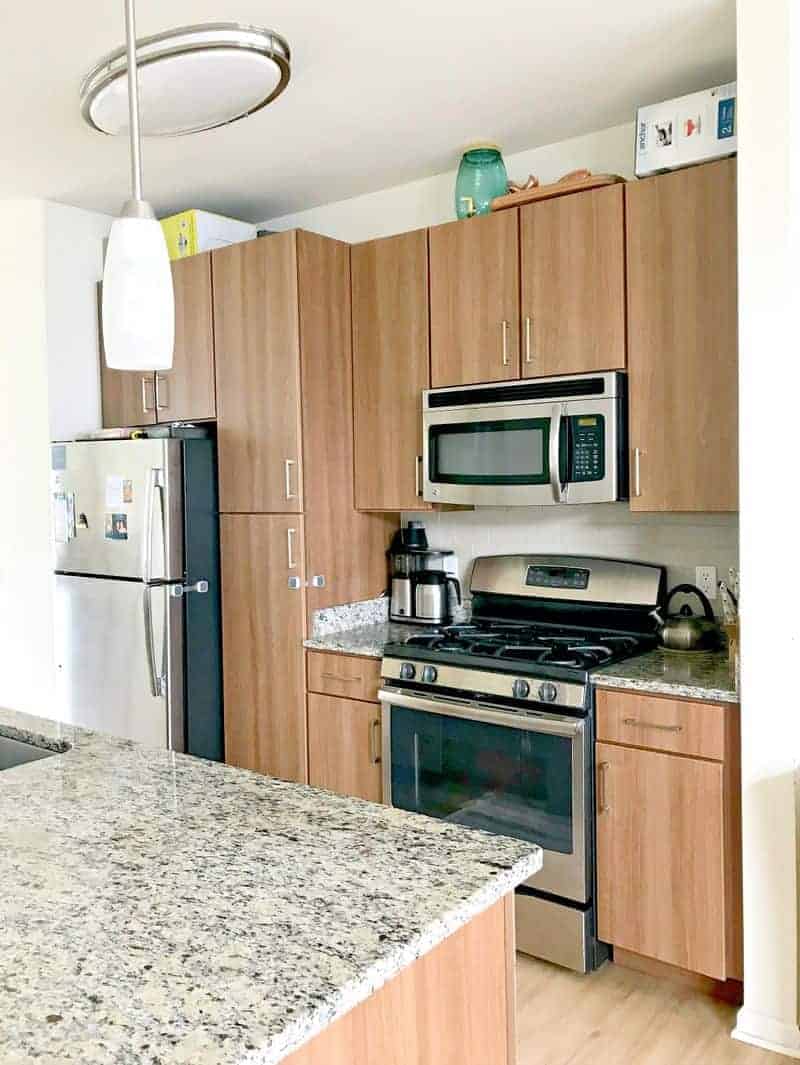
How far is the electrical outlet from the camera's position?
288cm

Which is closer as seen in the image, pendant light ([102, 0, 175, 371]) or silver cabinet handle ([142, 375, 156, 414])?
pendant light ([102, 0, 175, 371])

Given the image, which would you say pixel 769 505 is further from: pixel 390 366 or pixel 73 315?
pixel 73 315

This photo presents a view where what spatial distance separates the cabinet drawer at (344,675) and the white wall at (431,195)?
1.69 m

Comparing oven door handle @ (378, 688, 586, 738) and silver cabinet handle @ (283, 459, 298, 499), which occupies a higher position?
silver cabinet handle @ (283, 459, 298, 499)

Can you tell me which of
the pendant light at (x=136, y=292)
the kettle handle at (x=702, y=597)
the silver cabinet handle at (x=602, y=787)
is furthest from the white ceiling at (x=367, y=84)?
the silver cabinet handle at (x=602, y=787)

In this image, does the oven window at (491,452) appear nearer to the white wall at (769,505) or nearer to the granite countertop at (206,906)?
the white wall at (769,505)

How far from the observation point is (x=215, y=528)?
3461 millimetres

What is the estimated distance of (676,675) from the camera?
251 centimetres

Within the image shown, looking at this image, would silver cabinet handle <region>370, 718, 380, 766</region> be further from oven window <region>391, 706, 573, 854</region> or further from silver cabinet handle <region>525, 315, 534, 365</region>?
silver cabinet handle <region>525, 315, 534, 365</region>

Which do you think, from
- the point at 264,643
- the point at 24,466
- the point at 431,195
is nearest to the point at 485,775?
the point at 264,643

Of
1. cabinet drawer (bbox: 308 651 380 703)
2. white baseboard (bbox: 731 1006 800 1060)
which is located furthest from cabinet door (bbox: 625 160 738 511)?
white baseboard (bbox: 731 1006 800 1060)

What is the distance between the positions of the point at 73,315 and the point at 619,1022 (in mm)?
3238

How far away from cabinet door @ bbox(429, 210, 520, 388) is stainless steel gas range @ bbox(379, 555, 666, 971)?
0.74 m

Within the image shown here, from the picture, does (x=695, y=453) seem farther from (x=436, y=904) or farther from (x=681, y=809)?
(x=436, y=904)
